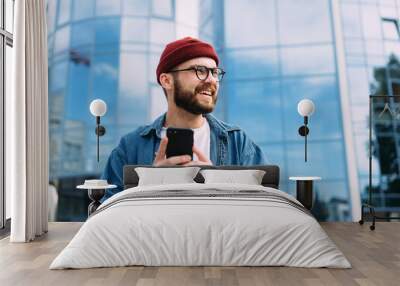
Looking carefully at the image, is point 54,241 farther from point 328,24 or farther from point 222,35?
point 328,24

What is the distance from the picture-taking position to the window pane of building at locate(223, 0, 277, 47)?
6660mm

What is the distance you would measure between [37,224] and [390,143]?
4.46 m

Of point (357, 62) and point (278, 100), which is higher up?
point (357, 62)

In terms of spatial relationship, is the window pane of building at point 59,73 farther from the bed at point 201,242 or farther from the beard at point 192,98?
the bed at point 201,242

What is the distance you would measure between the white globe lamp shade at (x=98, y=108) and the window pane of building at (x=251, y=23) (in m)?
1.76

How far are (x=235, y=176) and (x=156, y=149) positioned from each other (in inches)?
43.8

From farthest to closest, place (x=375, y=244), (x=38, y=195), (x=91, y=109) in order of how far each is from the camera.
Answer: (x=91, y=109), (x=38, y=195), (x=375, y=244)

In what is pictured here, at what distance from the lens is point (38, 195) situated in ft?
17.2

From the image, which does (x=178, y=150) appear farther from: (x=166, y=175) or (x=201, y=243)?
(x=201, y=243)

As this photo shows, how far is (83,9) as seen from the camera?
6699 mm

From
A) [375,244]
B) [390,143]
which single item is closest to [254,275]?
[375,244]

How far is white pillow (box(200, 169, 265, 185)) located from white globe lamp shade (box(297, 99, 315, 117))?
1.04 metres

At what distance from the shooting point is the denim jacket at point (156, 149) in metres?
6.20

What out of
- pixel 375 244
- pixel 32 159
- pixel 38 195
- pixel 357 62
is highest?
pixel 357 62
